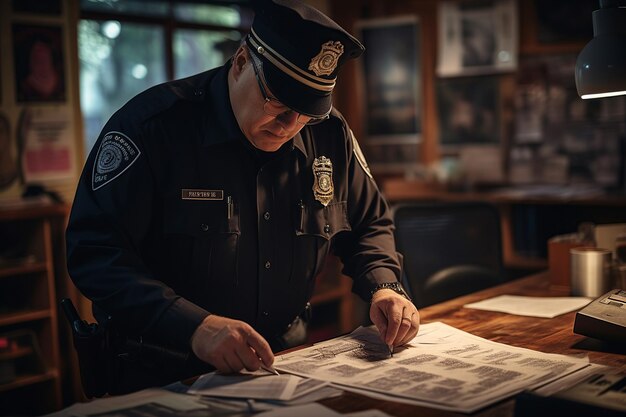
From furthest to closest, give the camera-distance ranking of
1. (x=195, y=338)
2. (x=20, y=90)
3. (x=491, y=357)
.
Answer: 1. (x=20, y=90)
2. (x=491, y=357)
3. (x=195, y=338)

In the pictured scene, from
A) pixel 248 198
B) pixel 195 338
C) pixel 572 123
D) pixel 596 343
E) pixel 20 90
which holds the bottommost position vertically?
pixel 596 343

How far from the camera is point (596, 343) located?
184 centimetres

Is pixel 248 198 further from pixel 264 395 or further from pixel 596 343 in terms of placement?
pixel 596 343

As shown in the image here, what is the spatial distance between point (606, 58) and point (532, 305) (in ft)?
2.55

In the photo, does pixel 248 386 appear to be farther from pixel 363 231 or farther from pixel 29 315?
pixel 29 315

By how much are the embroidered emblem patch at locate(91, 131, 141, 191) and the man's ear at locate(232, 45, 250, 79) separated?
32 centimetres

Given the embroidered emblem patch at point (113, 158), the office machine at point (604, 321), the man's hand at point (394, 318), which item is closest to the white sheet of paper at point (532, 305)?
the office machine at point (604, 321)

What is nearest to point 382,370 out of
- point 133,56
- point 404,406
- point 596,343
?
point 404,406

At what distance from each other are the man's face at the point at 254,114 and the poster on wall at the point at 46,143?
248 cm

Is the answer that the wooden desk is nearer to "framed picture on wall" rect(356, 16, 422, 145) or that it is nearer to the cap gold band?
the cap gold band

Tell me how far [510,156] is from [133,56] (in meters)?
2.43

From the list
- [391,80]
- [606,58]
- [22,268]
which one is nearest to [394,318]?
[606,58]

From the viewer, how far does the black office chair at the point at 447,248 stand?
2764 millimetres

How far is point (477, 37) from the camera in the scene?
4828 mm
